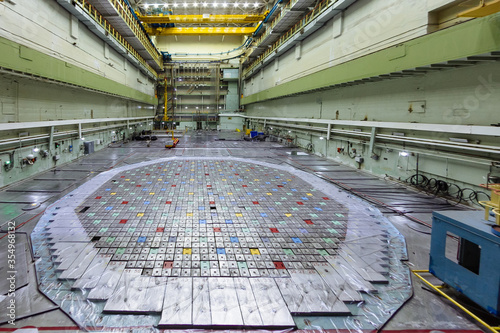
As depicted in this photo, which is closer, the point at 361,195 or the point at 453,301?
the point at 453,301

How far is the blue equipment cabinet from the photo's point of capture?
3059mm

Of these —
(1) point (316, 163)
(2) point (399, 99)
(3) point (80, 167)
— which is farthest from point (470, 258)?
(3) point (80, 167)

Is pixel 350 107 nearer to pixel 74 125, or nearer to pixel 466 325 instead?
pixel 466 325

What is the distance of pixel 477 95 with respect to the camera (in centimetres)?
711

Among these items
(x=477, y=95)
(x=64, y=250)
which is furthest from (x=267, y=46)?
(x=64, y=250)

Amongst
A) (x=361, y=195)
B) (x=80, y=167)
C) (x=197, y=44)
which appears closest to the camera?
(x=361, y=195)

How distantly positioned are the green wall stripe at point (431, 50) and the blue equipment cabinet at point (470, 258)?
4806 mm

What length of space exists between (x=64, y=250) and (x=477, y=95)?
10568mm

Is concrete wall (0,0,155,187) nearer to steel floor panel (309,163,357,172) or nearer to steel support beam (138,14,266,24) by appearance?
steel floor panel (309,163,357,172)

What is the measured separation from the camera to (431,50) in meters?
7.37

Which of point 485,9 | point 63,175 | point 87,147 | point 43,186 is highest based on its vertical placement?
point 485,9

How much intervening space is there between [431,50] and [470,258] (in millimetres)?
6426

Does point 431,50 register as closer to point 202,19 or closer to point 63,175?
point 63,175

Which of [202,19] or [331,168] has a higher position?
[202,19]
